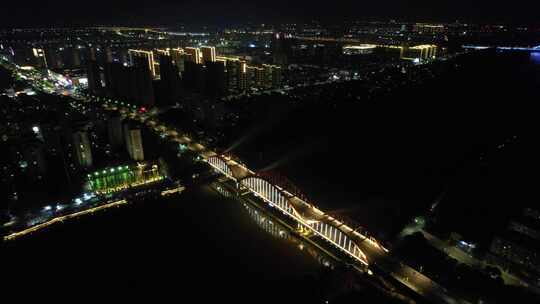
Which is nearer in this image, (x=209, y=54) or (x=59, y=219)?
(x=59, y=219)

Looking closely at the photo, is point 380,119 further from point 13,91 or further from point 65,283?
point 13,91

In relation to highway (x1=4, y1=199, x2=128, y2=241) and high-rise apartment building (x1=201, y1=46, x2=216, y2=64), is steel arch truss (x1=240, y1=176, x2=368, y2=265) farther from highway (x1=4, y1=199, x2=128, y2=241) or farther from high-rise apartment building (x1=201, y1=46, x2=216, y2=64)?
high-rise apartment building (x1=201, y1=46, x2=216, y2=64)

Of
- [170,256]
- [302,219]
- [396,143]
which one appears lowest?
[170,256]

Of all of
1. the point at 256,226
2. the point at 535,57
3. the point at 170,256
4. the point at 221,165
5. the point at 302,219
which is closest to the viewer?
the point at 170,256

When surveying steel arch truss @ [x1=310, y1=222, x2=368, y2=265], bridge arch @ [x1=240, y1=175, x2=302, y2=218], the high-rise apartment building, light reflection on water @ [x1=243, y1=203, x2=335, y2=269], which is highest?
the high-rise apartment building

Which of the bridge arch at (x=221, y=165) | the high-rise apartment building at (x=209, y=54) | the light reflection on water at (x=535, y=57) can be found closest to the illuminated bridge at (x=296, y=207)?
the bridge arch at (x=221, y=165)

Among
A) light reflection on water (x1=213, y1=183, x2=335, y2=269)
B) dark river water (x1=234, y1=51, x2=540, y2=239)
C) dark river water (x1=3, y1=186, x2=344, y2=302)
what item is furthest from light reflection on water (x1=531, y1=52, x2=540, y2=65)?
dark river water (x1=3, y1=186, x2=344, y2=302)

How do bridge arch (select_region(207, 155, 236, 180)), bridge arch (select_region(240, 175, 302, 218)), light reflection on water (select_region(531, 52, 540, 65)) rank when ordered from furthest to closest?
light reflection on water (select_region(531, 52, 540, 65))
bridge arch (select_region(207, 155, 236, 180))
bridge arch (select_region(240, 175, 302, 218))

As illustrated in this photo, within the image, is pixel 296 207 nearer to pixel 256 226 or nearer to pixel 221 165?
pixel 256 226

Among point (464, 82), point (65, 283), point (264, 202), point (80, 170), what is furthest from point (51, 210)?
point (464, 82)

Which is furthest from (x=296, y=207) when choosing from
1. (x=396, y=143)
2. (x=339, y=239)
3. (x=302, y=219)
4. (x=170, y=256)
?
(x=396, y=143)
